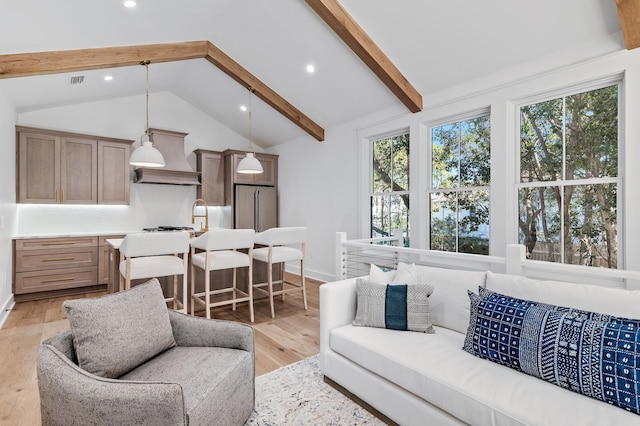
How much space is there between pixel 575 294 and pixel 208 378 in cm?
193

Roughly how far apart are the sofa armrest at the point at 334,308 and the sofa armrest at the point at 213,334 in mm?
573

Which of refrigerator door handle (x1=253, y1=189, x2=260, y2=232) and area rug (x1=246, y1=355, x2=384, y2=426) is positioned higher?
refrigerator door handle (x1=253, y1=189, x2=260, y2=232)

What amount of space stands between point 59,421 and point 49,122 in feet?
17.7

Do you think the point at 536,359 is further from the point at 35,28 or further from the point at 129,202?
the point at 129,202

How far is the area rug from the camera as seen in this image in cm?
190

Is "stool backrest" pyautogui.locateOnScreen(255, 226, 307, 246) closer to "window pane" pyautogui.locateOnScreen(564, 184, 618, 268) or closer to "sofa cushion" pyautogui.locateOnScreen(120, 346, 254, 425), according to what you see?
"sofa cushion" pyautogui.locateOnScreen(120, 346, 254, 425)

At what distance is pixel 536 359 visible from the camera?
5.01 feet

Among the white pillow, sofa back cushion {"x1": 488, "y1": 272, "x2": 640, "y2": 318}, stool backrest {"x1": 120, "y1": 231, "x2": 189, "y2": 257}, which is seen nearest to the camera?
sofa back cushion {"x1": 488, "y1": 272, "x2": 640, "y2": 318}

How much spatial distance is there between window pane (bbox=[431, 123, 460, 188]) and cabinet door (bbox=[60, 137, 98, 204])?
507cm

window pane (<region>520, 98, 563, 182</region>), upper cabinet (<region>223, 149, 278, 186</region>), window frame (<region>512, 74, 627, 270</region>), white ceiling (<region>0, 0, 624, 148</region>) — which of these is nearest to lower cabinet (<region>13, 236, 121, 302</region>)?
white ceiling (<region>0, 0, 624, 148</region>)

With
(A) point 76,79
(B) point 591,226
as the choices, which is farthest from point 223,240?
(B) point 591,226

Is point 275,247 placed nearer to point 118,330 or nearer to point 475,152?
point 118,330

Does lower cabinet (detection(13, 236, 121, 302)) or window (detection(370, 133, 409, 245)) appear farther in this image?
window (detection(370, 133, 409, 245))

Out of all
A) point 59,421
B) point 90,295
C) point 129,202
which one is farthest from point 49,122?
point 59,421
